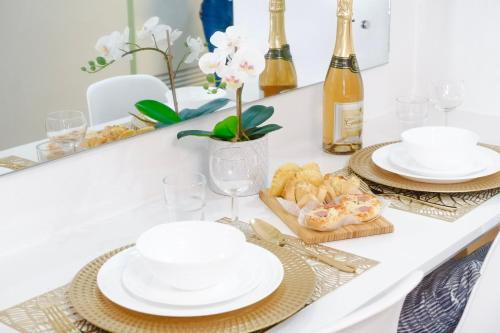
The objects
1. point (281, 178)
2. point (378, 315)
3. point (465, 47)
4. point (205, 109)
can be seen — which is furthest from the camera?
point (465, 47)

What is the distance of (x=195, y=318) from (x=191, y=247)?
15 cm

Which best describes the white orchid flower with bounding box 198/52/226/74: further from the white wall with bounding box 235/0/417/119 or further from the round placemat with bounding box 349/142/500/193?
the round placemat with bounding box 349/142/500/193

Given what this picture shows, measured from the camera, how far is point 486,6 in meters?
2.18

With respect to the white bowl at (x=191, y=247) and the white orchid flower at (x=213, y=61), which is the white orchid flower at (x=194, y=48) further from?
the white bowl at (x=191, y=247)

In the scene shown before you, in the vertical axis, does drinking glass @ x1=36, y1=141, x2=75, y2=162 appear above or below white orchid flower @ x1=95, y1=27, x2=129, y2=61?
below

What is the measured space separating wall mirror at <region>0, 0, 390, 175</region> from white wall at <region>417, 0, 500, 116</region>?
2.30 ft

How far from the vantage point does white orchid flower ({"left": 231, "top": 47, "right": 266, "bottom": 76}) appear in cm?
Answer: 154

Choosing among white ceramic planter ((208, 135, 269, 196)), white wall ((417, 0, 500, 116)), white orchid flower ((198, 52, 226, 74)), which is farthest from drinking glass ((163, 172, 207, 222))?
white wall ((417, 0, 500, 116))

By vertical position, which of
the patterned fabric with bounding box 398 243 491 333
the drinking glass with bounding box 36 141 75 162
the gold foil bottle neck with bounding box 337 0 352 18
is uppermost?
the gold foil bottle neck with bounding box 337 0 352 18

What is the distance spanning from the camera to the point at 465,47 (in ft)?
7.36

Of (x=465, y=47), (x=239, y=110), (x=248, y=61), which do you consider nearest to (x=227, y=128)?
(x=239, y=110)

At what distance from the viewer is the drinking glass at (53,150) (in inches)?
56.2

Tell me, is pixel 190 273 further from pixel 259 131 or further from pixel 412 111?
pixel 412 111

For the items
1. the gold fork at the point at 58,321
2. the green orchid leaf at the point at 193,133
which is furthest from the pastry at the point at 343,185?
the gold fork at the point at 58,321
